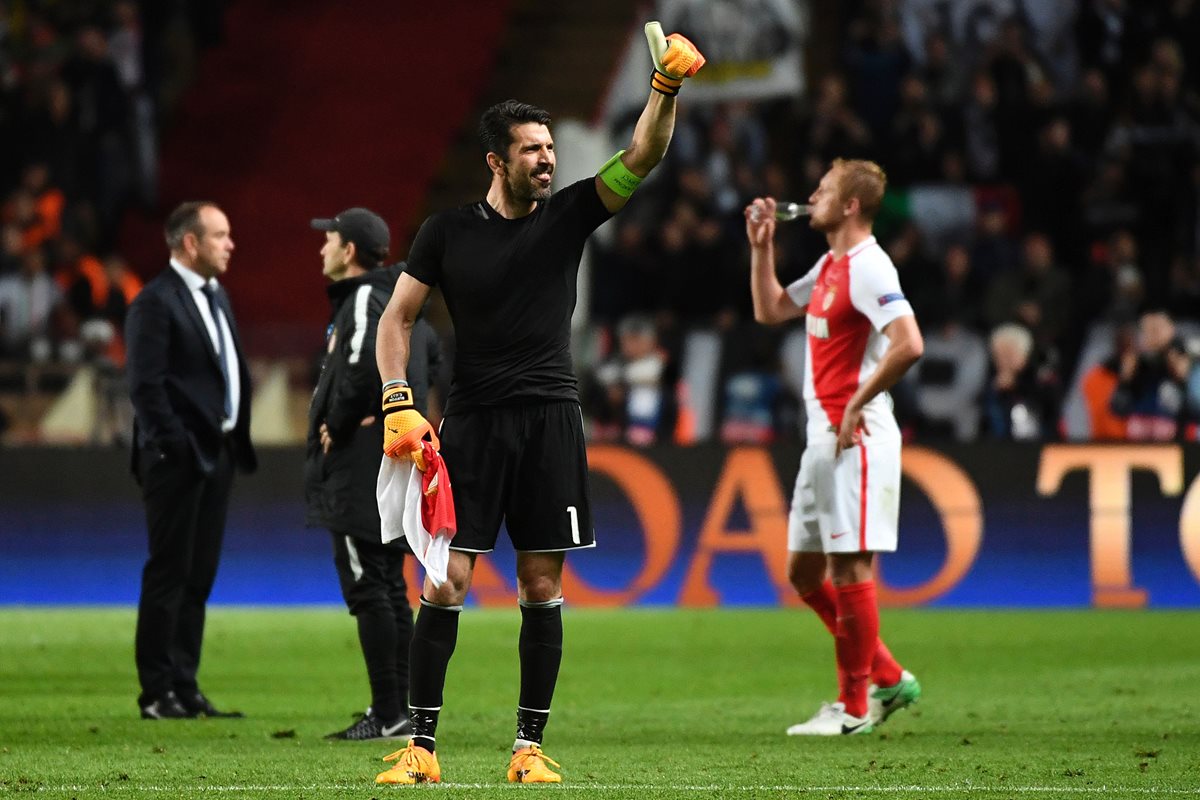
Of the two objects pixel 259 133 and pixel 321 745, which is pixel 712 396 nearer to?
pixel 259 133

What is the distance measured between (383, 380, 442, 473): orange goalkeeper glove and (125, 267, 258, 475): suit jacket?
2.74m

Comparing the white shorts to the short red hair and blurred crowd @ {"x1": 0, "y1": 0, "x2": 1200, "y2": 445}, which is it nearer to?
the short red hair

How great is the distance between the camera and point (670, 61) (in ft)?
22.1

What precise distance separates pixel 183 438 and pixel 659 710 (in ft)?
8.35

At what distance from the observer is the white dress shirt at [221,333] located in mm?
9859

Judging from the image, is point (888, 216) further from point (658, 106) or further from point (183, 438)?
point (658, 106)

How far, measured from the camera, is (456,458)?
7.12m

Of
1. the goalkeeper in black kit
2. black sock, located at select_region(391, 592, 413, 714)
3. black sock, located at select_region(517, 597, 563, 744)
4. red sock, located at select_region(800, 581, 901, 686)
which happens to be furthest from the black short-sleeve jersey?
red sock, located at select_region(800, 581, 901, 686)

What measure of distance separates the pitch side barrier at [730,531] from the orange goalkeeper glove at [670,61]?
8902mm

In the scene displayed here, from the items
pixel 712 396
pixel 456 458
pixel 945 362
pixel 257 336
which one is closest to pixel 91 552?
pixel 257 336

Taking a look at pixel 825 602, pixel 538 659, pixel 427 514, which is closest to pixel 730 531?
pixel 825 602

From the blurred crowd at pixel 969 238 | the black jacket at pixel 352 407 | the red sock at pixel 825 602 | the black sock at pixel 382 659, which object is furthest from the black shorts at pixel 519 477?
the blurred crowd at pixel 969 238

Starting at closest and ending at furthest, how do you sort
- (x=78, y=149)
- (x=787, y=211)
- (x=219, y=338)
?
(x=787, y=211)
(x=219, y=338)
(x=78, y=149)

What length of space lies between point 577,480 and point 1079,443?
8.98 m
